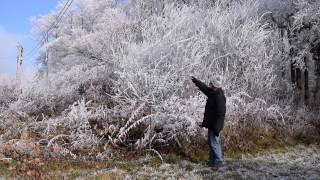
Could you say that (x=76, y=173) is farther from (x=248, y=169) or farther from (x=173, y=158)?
(x=248, y=169)

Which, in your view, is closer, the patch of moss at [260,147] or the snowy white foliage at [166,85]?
the patch of moss at [260,147]

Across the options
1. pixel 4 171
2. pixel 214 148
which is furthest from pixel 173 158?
pixel 4 171

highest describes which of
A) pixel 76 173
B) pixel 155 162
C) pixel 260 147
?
pixel 260 147

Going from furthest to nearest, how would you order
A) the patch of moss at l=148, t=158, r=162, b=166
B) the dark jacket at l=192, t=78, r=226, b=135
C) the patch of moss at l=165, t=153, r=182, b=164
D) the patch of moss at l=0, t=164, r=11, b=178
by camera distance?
the patch of moss at l=165, t=153, r=182, b=164 < the patch of moss at l=148, t=158, r=162, b=166 < the dark jacket at l=192, t=78, r=226, b=135 < the patch of moss at l=0, t=164, r=11, b=178

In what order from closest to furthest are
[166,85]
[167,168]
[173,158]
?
[167,168] → [173,158] → [166,85]

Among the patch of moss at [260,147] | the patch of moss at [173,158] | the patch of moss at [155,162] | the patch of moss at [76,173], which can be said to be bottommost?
the patch of moss at [76,173]

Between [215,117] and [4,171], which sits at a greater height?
[215,117]

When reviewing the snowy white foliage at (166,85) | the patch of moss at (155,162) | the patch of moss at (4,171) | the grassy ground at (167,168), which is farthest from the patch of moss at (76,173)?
the snowy white foliage at (166,85)

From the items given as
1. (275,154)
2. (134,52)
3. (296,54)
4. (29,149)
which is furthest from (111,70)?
(296,54)

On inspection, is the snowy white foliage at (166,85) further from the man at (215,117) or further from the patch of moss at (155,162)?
the man at (215,117)

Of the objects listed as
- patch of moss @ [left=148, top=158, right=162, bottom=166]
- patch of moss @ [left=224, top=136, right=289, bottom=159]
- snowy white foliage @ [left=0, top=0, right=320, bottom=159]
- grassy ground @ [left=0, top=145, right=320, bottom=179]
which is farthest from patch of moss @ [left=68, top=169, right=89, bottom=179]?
patch of moss @ [left=224, top=136, right=289, bottom=159]

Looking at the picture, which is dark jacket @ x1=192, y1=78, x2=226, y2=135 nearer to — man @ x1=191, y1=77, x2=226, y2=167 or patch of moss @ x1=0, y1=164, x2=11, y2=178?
man @ x1=191, y1=77, x2=226, y2=167

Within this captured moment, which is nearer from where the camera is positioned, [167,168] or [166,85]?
[167,168]

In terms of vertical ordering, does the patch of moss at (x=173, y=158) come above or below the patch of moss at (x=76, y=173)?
above
